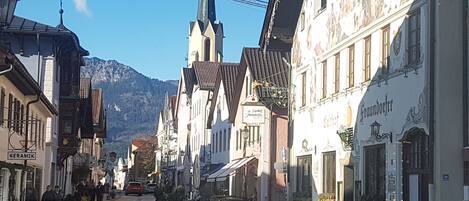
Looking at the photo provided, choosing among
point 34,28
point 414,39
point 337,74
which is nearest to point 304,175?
point 337,74

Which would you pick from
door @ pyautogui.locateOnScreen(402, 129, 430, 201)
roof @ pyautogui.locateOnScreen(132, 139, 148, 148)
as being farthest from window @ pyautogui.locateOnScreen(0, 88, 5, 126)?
roof @ pyautogui.locateOnScreen(132, 139, 148, 148)

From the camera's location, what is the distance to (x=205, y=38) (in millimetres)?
98438

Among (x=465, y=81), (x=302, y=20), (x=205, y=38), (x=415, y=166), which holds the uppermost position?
(x=205, y=38)

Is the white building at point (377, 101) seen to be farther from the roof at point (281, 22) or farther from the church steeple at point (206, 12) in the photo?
the church steeple at point (206, 12)

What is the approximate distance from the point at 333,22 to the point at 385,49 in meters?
4.53

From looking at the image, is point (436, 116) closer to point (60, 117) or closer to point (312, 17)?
point (312, 17)

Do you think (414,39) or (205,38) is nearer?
(414,39)

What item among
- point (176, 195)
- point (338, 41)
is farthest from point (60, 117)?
point (338, 41)

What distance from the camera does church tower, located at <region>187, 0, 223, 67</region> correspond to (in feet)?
321

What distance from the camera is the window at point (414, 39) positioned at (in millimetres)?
17781

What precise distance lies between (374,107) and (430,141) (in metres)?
3.85

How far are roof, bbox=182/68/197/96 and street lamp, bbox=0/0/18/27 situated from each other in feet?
169

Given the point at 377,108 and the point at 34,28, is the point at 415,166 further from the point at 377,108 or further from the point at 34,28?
the point at 34,28

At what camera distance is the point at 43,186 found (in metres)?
38.2
